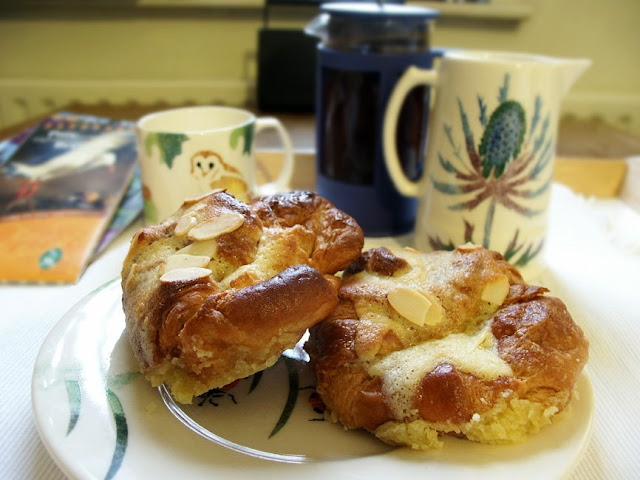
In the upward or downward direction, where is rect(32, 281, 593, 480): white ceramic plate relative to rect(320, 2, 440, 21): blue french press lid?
downward

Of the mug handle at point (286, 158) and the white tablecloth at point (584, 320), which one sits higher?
the mug handle at point (286, 158)

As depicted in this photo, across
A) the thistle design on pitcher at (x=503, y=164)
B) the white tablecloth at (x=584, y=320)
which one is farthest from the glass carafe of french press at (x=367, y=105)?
the white tablecloth at (x=584, y=320)

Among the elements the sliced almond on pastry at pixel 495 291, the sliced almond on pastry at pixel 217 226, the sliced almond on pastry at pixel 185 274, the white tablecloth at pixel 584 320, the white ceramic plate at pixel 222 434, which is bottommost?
the white tablecloth at pixel 584 320

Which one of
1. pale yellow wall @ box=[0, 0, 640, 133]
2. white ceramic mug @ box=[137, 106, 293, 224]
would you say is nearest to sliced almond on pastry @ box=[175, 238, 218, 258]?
white ceramic mug @ box=[137, 106, 293, 224]

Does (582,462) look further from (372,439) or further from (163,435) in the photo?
(163,435)

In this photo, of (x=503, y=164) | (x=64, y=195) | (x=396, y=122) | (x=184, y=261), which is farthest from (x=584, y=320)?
(x=64, y=195)

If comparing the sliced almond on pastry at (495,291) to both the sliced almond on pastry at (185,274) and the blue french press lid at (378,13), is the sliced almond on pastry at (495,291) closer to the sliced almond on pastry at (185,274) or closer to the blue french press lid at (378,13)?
the sliced almond on pastry at (185,274)

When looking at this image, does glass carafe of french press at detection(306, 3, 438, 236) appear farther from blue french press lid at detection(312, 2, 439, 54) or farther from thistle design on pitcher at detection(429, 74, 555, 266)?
thistle design on pitcher at detection(429, 74, 555, 266)

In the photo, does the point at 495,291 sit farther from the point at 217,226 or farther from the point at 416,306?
the point at 217,226
